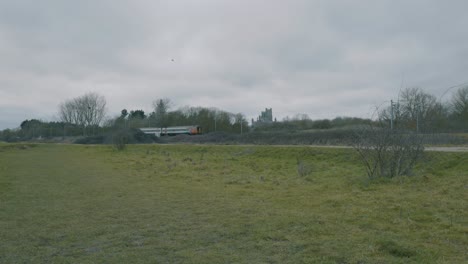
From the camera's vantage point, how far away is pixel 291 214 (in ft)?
22.2

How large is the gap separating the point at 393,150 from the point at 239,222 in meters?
6.88

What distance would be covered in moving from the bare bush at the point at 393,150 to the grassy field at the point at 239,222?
2.14 ft

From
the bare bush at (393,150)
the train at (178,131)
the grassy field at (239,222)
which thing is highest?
the train at (178,131)

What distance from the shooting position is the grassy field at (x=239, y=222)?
4.46m

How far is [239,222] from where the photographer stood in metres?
6.20

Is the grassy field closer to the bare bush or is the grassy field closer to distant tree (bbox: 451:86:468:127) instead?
the bare bush

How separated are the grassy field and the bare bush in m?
0.65

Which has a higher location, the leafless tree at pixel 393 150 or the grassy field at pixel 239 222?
the leafless tree at pixel 393 150

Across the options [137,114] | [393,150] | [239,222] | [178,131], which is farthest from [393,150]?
[137,114]

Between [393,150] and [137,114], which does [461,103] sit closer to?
[393,150]

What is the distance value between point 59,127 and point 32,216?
Answer: 305ft

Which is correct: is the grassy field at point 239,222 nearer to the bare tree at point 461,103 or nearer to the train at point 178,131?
the bare tree at point 461,103

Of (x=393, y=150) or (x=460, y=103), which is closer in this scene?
(x=393, y=150)

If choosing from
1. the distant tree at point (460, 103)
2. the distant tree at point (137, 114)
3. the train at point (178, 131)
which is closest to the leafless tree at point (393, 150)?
the distant tree at point (460, 103)
